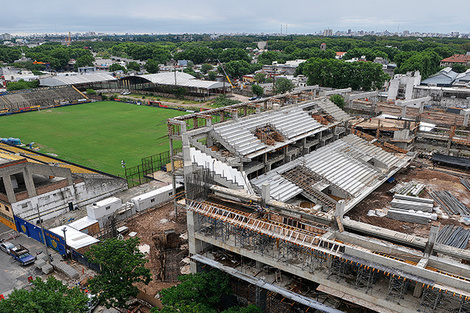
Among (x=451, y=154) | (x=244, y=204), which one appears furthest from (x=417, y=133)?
(x=244, y=204)

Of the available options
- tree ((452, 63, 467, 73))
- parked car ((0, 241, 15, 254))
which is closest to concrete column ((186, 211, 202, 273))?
parked car ((0, 241, 15, 254))

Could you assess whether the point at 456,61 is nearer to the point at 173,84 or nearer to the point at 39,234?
the point at 173,84

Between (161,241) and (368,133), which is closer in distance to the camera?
(161,241)

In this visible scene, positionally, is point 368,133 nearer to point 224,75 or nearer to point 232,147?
point 232,147

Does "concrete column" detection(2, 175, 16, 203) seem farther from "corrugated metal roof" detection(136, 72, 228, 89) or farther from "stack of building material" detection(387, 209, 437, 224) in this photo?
"corrugated metal roof" detection(136, 72, 228, 89)

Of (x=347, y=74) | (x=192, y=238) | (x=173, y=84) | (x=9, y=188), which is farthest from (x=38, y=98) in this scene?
(x=192, y=238)

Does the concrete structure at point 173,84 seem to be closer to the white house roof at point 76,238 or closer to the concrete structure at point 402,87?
the concrete structure at point 402,87
